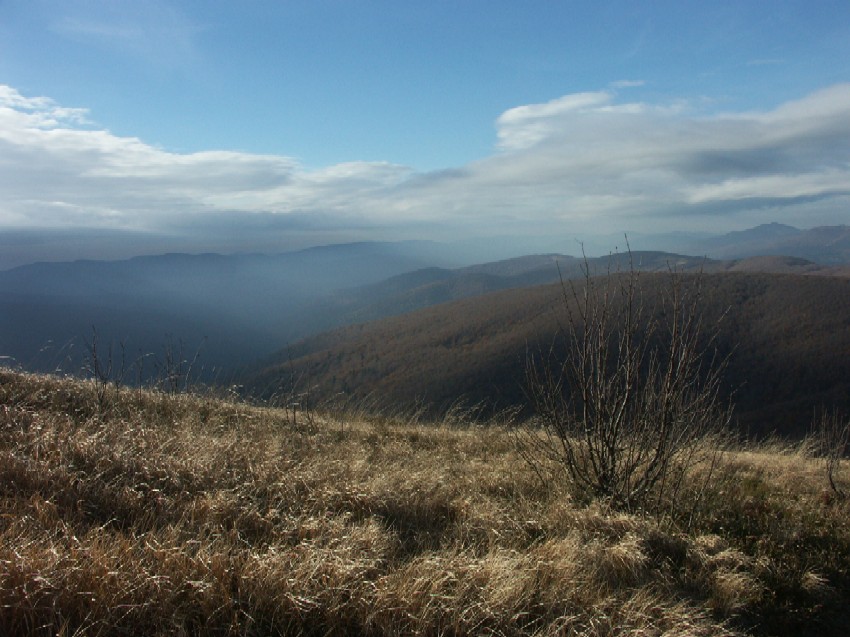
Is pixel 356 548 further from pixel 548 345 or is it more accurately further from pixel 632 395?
pixel 548 345

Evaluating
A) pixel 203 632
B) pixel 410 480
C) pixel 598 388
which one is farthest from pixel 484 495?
pixel 203 632

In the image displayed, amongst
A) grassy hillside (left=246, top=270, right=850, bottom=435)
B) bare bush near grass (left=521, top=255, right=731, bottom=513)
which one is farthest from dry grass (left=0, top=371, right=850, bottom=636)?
grassy hillside (left=246, top=270, right=850, bottom=435)

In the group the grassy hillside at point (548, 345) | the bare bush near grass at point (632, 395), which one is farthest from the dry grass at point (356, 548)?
the grassy hillside at point (548, 345)

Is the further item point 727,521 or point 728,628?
point 727,521

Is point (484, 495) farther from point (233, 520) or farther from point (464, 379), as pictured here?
point (464, 379)

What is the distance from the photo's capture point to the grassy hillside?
201ft

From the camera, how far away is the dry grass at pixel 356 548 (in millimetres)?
2645

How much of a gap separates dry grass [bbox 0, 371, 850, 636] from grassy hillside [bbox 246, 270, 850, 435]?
128ft

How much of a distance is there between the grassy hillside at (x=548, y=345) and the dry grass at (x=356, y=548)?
3900cm

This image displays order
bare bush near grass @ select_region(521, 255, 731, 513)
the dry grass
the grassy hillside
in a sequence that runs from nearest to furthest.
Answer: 1. the dry grass
2. bare bush near grass @ select_region(521, 255, 731, 513)
3. the grassy hillside

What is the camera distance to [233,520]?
3.53 meters

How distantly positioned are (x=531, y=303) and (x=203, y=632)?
4411 inches

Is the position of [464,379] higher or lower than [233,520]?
lower

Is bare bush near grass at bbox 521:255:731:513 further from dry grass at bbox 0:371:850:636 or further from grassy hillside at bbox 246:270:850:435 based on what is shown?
grassy hillside at bbox 246:270:850:435
